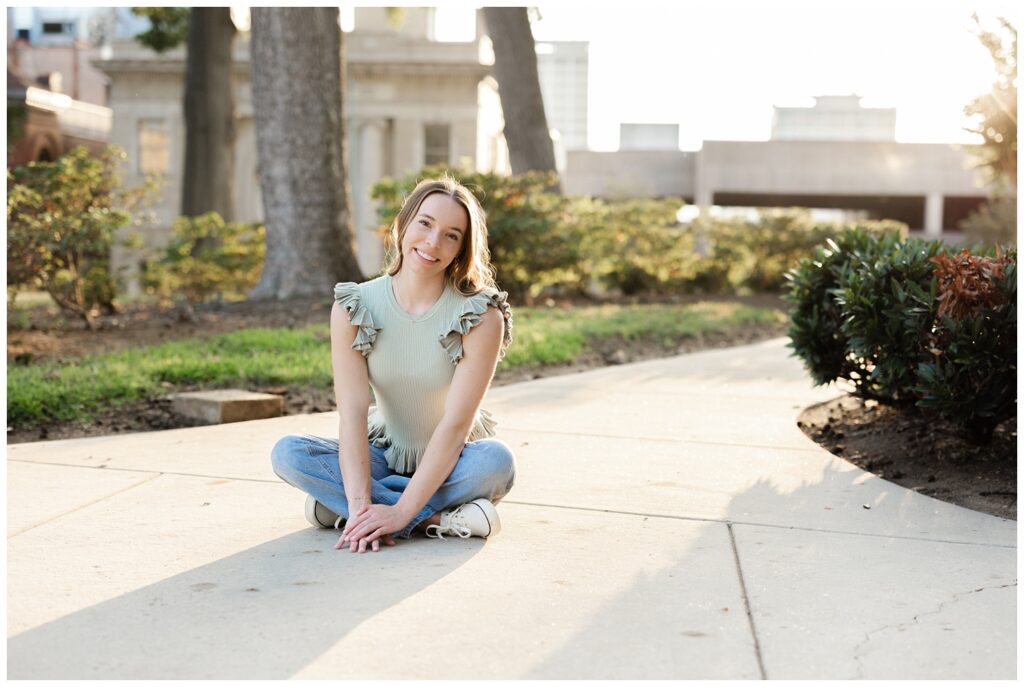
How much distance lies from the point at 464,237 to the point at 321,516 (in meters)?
1.15

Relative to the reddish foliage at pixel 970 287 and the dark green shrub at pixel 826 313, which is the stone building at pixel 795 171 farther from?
the reddish foliage at pixel 970 287

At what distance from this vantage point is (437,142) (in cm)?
2895

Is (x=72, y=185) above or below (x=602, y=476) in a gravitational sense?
above

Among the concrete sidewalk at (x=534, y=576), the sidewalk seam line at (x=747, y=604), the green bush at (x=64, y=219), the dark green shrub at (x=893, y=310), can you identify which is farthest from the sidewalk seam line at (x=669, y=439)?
the green bush at (x=64, y=219)

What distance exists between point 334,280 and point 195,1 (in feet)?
31.9

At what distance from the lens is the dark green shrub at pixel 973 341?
16.4 feet

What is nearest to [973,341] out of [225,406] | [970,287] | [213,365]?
[970,287]

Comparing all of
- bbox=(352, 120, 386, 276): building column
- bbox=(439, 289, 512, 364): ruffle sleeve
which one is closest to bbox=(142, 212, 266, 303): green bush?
bbox=(439, 289, 512, 364): ruffle sleeve

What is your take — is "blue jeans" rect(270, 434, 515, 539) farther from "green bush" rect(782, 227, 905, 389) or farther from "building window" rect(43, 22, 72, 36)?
"building window" rect(43, 22, 72, 36)

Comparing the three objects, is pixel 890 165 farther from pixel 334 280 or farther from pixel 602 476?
pixel 602 476

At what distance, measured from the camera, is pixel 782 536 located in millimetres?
4219

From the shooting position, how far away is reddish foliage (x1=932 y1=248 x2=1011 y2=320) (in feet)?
16.4

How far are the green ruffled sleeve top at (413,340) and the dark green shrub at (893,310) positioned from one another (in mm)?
2264

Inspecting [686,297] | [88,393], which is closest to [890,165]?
[686,297]
